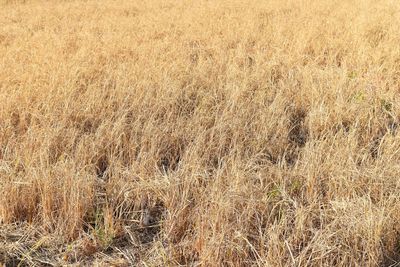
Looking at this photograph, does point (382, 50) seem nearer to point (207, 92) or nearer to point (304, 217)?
point (207, 92)

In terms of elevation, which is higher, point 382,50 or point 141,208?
point 382,50

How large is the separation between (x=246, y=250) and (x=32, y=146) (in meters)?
1.95

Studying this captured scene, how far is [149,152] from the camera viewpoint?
3.20m

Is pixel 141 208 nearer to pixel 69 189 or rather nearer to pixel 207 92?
pixel 69 189

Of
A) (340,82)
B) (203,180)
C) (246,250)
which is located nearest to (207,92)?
(340,82)

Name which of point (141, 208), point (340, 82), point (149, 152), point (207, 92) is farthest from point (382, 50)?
point (141, 208)

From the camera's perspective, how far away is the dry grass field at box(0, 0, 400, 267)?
2279 millimetres

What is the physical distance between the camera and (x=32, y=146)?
10.6 feet

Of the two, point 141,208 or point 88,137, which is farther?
point 88,137

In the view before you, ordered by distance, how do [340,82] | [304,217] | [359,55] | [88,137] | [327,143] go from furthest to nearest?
[359,55] → [340,82] → [88,137] → [327,143] → [304,217]

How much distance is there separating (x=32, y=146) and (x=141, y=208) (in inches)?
45.2

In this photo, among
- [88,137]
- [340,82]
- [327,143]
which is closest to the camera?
[327,143]

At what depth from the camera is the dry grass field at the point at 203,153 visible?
2279 millimetres

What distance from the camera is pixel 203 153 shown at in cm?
331
